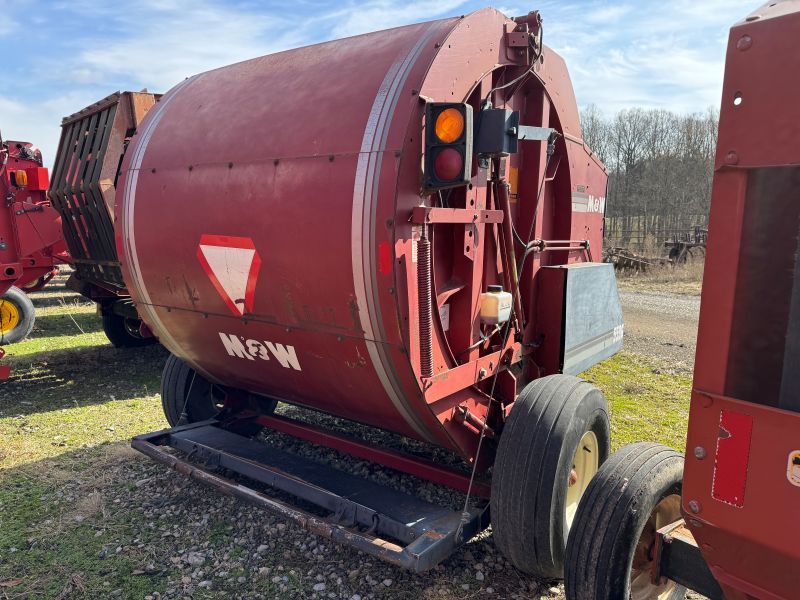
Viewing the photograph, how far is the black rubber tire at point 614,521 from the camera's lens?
9.20 ft

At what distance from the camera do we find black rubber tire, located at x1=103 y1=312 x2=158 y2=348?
925 centimetres

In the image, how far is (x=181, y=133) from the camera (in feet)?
13.6

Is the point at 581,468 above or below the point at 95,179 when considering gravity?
below

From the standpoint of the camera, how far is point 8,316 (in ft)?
31.0

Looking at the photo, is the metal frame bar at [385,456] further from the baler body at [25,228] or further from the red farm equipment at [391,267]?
the baler body at [25,228]

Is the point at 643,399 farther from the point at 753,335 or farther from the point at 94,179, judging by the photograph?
the point at 94,179

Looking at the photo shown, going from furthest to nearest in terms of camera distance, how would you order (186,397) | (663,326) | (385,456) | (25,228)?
(663,326)
(25,228)
(186,397)
(385,456)

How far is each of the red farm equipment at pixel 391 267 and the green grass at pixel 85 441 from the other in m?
0.68

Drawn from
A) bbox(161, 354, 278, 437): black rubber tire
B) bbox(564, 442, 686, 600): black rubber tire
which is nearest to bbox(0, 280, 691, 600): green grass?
bbox(161, 354, 278, 437): black rubber tire

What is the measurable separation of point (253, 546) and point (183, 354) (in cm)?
165

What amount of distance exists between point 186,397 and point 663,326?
9.85 m

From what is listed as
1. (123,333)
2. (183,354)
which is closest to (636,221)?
(123,333)

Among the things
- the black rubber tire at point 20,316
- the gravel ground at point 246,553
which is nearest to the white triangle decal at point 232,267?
the gravel ground at point 246,553

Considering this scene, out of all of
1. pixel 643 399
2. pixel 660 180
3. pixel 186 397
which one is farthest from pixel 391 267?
pixel 660 180
